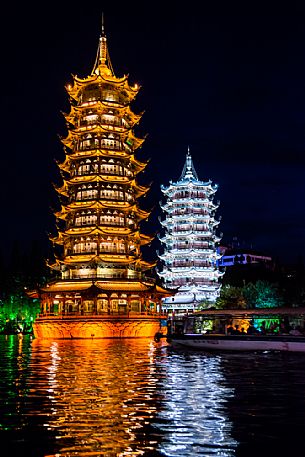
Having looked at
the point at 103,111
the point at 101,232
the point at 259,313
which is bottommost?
the point at 259,313

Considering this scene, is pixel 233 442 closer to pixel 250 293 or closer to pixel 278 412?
pixel 278 412

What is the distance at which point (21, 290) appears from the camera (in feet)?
302

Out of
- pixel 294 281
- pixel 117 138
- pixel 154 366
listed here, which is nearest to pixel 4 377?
pixel 154 366

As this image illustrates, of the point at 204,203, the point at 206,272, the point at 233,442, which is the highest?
the point at 204,203

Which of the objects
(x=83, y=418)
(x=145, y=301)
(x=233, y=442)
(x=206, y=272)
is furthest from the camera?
(x=206, y=272)

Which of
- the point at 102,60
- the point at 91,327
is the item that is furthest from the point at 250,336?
the point at 102,60

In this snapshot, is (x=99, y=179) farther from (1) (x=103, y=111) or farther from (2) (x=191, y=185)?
(2) (x=191, y=185)

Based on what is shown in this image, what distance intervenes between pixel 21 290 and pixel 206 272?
3140cm

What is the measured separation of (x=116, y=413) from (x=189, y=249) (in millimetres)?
91213

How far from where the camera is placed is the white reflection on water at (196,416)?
9352 millimetres

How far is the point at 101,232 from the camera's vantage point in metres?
64.2

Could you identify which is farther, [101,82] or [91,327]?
[101,82]

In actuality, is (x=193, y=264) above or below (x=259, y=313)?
above

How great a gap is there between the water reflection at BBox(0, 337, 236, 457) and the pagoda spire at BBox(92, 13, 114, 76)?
5825cm
